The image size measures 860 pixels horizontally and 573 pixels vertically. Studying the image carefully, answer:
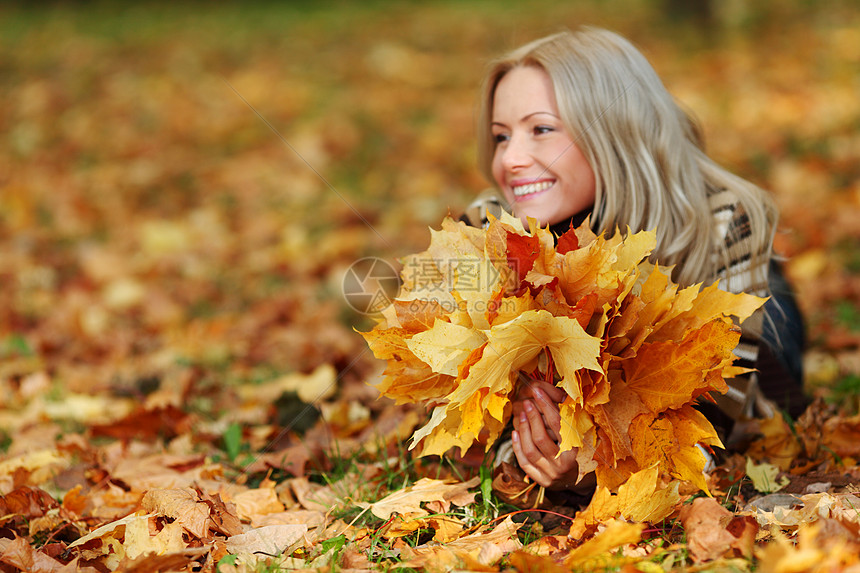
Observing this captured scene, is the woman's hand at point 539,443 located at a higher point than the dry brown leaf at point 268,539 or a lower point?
higher

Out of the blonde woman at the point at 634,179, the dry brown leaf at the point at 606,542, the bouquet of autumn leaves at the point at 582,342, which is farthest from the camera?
the blonde woman at the point at 634,179

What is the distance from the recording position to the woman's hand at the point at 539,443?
1.58 m

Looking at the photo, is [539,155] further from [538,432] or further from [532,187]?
[538,432]

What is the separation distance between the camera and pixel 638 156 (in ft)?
6.81

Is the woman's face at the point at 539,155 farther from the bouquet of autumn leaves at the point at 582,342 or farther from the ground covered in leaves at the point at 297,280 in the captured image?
the bouquet of autumn leaves at the point at 582,342

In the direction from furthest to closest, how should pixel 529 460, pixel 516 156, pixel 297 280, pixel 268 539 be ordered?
pixel 297 280, pixel 516 156, pixel 529 460, pixel 268 539

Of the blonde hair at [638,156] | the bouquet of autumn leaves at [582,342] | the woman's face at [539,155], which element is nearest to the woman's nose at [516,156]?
the woman's face at [539,155]

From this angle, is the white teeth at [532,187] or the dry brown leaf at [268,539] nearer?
the dry brown leaf at [268,539]

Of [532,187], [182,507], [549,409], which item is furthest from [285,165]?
[549,409]

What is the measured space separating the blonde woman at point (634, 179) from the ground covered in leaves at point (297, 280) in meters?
0.29

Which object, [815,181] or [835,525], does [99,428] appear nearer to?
[835,525]

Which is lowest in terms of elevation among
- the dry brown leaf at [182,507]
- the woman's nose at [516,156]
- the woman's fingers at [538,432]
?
the dry brown leaf at [182,507]

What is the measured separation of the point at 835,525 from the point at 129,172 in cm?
499

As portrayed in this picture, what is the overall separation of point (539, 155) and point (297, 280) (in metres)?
2.12
